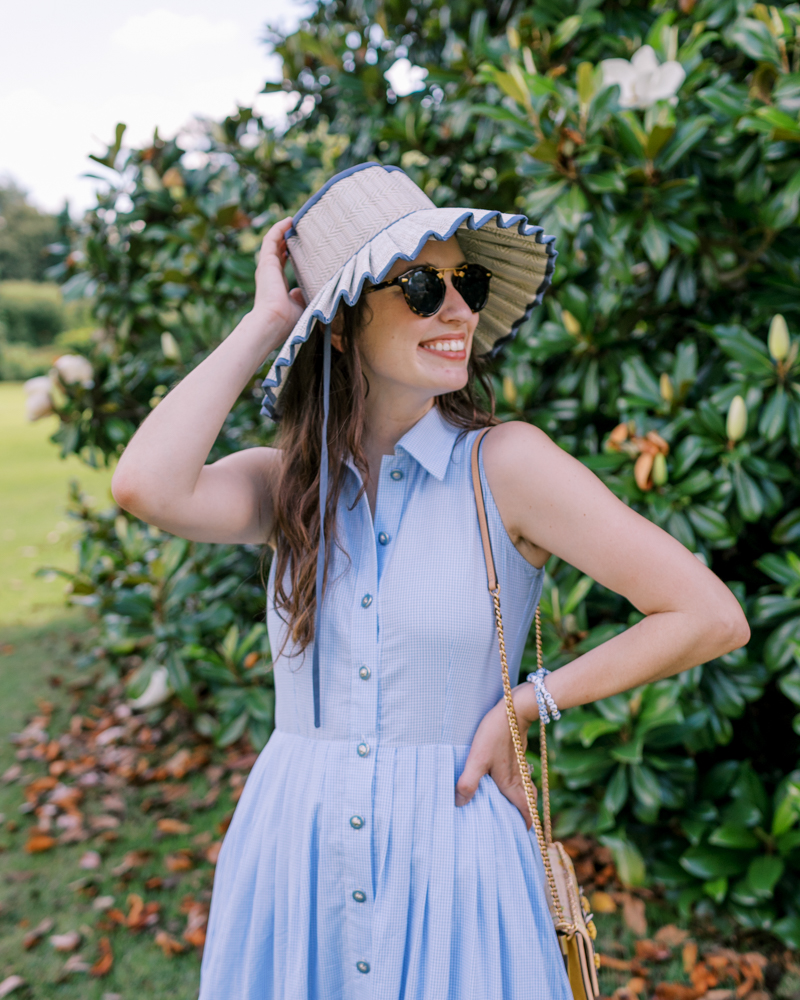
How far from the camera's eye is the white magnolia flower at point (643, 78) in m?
2.20

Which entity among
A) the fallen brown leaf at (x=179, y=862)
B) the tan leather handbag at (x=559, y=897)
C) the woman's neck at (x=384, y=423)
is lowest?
the fallen brown leaf at (x=179, y=862)

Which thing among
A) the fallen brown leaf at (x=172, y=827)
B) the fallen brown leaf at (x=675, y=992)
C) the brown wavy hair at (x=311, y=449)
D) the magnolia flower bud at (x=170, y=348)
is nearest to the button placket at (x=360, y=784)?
the brown wavy hair at (x=311, y=449)

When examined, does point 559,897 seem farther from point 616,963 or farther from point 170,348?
point 170,348

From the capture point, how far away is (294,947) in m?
1.31

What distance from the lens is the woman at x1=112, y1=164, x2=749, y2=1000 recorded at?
1234 mm

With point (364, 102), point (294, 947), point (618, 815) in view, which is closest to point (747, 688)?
point (618, 815)

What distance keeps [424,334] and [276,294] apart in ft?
1.11

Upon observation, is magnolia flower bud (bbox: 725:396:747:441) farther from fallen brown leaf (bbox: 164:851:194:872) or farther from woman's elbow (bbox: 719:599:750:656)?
fallen brown leaf (bbox: 164:851:194:872)

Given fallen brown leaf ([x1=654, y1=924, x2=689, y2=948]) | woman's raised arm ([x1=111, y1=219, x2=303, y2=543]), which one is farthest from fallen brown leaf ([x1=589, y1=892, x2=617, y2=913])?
woman's raised arm ([x1=111, y1=219, x2=303, y2=543])

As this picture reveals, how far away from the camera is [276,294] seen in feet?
4.92

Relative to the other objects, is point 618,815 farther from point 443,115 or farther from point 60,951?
point 443,115

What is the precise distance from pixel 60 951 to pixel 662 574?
9.01 feet

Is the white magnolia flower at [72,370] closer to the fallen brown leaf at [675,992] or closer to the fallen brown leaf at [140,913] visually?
the fallen brown leaf at [140,913]

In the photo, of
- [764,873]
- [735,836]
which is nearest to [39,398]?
[735,836]
